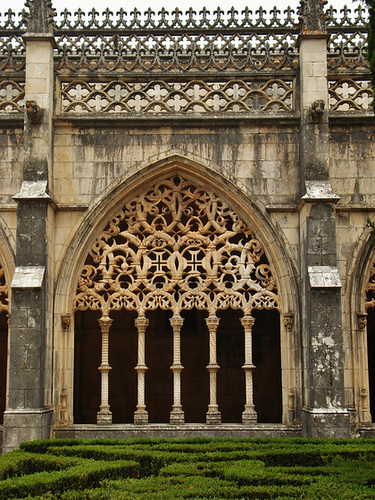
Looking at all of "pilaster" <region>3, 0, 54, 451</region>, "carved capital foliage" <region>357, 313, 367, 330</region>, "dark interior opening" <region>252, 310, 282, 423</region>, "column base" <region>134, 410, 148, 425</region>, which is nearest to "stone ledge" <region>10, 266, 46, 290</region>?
"pilaster" <region>3, 0, 54, 451</region>

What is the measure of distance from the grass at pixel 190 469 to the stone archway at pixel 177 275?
1990 mm

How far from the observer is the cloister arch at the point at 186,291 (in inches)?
448

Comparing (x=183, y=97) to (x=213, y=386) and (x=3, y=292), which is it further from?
(x=213, y=386)

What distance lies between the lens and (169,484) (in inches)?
276

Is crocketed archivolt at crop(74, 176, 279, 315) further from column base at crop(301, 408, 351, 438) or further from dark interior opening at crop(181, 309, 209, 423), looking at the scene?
dark interior opening at crop(181, 309, 209, 423)

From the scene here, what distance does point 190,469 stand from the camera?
25.3 ft

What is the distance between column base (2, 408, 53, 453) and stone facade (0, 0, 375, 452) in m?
0.24

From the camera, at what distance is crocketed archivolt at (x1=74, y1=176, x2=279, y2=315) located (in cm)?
1163

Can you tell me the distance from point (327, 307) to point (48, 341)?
4.73 meters

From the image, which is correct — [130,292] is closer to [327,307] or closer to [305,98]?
[327,307]

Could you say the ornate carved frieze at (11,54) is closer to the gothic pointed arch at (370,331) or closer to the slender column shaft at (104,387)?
the slender column shaft at (104,387)

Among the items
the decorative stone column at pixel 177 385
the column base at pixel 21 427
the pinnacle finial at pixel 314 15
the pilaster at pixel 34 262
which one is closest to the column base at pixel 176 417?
the decorative stone column at pixel 177 385

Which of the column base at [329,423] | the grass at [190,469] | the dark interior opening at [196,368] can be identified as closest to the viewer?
the grass at [190,469]

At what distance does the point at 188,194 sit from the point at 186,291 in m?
1.79
